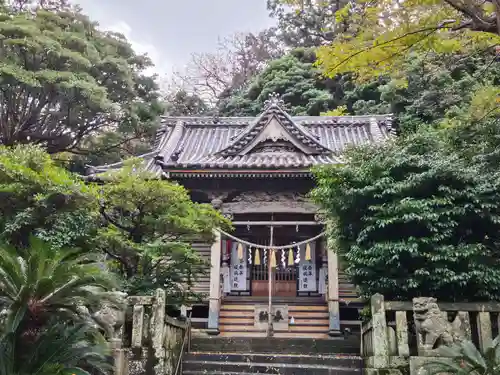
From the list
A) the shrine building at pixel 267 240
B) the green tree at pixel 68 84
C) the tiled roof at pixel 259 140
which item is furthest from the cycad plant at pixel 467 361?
the green tree at pixel 68 84

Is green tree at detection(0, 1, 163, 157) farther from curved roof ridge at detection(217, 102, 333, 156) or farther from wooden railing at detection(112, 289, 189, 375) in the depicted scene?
wooden railing at detection(112, 289, 189, 375)

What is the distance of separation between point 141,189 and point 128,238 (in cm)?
119

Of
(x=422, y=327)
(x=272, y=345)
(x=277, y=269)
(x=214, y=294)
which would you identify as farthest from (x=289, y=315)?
(x=422, y=327)

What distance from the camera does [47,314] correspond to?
6.43 metres

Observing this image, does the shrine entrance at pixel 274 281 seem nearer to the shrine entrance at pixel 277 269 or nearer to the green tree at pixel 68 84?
the shrine entrance at pixel 277 269

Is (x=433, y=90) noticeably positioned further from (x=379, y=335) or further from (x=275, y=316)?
(x=379, y=335)

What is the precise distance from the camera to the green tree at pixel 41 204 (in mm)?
7961

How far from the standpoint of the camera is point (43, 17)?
1662cm

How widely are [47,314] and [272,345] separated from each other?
5.63 metres

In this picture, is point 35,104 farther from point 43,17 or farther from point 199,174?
point 199,174

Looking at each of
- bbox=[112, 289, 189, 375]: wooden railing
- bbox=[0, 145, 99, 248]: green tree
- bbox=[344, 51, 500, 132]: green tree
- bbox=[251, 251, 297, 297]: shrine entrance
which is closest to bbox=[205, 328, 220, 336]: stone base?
bbox=[251, 251, 297, 297]: shrine entrance

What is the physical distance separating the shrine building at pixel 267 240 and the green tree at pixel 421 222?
3062mm

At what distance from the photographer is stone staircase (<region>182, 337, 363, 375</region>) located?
904 centimetres

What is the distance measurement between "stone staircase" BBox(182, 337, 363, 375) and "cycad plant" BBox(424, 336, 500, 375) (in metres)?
3.10
